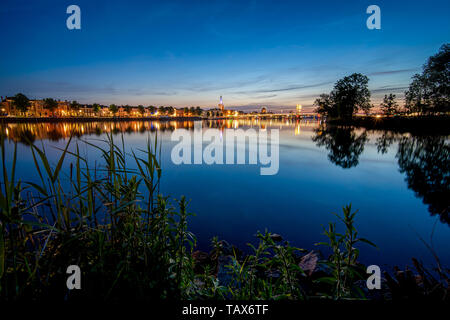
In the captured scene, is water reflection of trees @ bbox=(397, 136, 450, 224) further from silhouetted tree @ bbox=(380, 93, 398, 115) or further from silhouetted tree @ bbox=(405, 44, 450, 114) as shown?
silhouetted tree @ bbox=(380, 93, 398, 115)

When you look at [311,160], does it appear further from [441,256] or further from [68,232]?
[68,232]

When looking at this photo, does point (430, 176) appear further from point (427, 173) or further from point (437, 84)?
point (437, 84)

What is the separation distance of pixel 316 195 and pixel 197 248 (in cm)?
810

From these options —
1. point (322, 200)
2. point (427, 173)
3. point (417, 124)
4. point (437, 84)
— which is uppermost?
point (437, 84)

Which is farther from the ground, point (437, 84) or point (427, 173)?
point (437, 84)

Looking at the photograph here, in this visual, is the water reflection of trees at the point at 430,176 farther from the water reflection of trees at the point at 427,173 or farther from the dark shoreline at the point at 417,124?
the dark shoreline at the point at 417,124

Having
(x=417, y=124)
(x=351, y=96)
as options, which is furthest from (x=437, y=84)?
(x=351, y=96)

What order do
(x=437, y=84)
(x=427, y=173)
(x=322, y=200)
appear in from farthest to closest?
(x=437, y=84) < (x=427, y=173) < (x=322, y=200)

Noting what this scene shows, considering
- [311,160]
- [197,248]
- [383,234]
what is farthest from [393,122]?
[197,248]

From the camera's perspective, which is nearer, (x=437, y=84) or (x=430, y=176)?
(x=430, y=176)

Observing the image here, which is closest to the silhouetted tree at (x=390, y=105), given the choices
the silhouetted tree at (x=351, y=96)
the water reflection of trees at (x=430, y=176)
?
the silhouetted tree at (x=351, y=96)

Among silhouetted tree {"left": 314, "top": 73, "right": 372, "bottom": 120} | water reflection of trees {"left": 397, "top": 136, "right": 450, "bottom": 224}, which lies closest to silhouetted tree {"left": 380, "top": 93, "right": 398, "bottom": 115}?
silhouetted tree {"left": 314, "top": 73, "right": 372, "bottom": 120}

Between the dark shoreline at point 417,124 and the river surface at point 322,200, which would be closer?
the river surface at point 322,200
